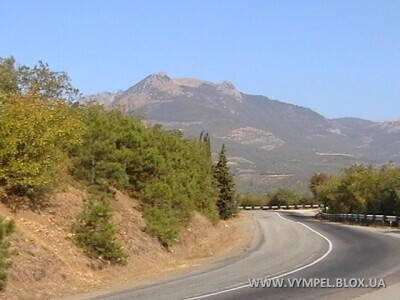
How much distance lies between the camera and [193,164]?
4159 cm

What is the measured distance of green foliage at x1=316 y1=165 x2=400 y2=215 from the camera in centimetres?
5356

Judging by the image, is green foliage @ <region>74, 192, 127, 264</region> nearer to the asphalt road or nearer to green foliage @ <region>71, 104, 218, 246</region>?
the asphalt road

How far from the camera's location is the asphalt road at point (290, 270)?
14594 mm

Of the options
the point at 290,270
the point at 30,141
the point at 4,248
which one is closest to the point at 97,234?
the point at 30,141

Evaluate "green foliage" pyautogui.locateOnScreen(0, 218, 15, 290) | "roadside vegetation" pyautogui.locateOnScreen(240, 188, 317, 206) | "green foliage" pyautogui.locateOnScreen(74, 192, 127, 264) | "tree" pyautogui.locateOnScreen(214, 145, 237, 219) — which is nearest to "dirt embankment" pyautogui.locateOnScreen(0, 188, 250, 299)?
"green foliage" pyautogui.locateOnScreen(74, 192, 127, 264)

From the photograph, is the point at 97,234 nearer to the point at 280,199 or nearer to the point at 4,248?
the point at 4,248

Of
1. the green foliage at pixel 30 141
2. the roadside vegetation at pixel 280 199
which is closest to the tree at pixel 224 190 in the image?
the green foliage at pixel 30 141

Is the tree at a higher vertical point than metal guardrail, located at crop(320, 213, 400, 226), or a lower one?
higher

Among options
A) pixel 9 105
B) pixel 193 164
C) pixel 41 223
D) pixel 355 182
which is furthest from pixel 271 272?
pixel 355 182

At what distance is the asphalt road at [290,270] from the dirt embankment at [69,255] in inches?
68.5

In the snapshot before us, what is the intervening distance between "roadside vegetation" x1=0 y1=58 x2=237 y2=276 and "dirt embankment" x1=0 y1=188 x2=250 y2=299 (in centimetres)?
48

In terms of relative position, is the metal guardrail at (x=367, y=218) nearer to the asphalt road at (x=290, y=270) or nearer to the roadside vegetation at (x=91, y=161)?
the roadside vegetation at (x=91, y=161)

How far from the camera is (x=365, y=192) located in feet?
202

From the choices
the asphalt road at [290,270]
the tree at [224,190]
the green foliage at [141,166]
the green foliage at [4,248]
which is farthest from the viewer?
the tree at [224,190]
